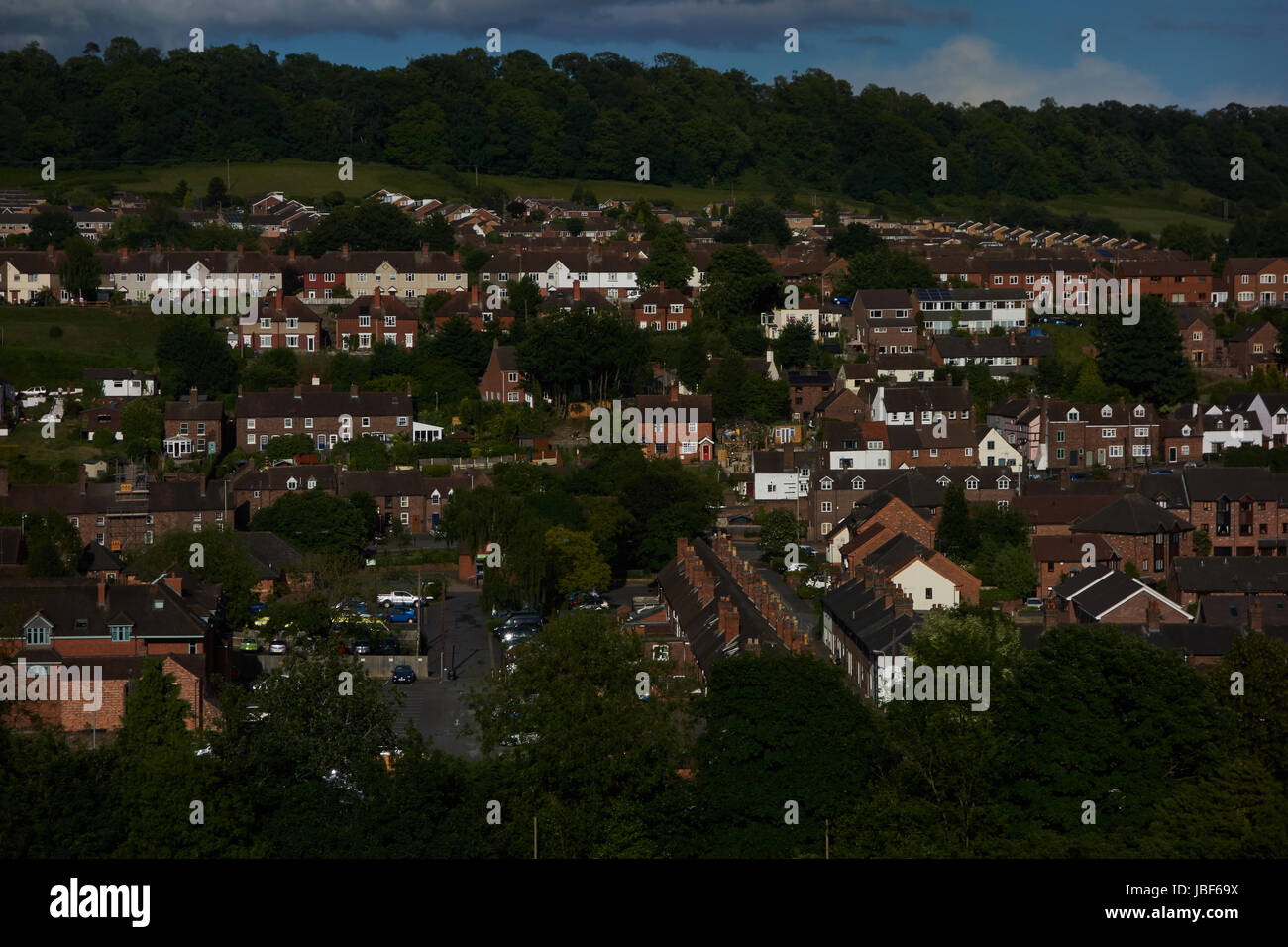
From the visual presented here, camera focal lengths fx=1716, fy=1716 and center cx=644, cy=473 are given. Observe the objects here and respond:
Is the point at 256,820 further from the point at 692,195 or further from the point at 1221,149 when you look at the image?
the point at 1221,149

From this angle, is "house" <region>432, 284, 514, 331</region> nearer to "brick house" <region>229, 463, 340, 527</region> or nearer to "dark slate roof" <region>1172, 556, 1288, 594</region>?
"brick house" <region>229, 463, 340, 527</region>

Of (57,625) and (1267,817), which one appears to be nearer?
(1267,817)

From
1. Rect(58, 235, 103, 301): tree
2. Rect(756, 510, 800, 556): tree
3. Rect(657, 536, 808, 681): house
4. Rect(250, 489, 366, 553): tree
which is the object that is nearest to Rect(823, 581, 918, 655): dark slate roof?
Rect(657, 536, 808, 681): house

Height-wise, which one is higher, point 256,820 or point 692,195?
point 692,195

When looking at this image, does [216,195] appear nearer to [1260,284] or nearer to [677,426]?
[677,426]

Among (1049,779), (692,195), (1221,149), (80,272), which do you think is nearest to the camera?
(1049,779)
